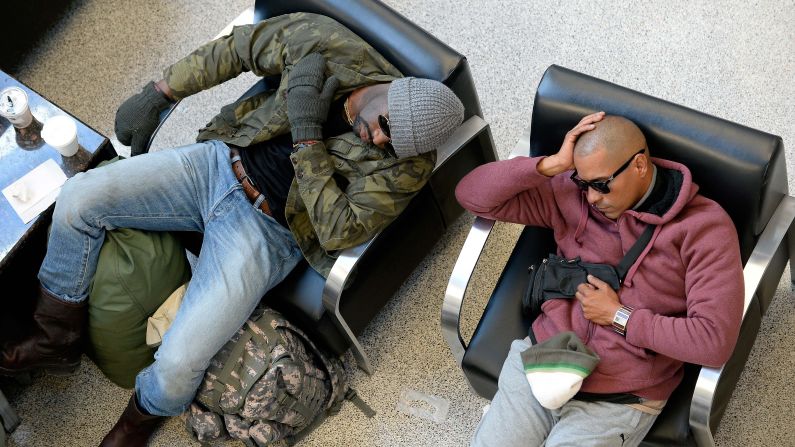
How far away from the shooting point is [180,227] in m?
2.64

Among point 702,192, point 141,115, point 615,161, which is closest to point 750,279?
point 702,192

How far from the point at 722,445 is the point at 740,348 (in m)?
0.46

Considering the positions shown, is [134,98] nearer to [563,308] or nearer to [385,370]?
[385,370]

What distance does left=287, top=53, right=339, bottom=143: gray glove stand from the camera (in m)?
2.36

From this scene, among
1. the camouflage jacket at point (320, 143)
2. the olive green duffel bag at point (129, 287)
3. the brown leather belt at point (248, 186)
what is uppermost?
the camouflage jacket at point (320, 143)

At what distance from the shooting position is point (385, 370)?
278 cm

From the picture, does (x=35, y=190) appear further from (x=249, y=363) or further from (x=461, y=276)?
(x=461, y=276)

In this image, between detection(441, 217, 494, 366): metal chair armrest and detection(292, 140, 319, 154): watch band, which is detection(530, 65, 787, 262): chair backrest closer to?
detection(441, 217, 494, 366): metal chair armrest

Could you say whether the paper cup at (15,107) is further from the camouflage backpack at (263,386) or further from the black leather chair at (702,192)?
the black leather chair at (702,192)

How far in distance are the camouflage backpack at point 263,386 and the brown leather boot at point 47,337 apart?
0.45 metres

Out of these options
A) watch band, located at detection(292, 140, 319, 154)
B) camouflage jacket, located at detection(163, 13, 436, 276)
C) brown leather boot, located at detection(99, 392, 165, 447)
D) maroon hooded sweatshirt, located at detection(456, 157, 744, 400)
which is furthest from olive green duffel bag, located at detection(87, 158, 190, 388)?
maroon hooded sweatshirt, located at detection(456, 157, 744, 400)

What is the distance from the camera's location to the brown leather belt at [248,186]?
100 inches

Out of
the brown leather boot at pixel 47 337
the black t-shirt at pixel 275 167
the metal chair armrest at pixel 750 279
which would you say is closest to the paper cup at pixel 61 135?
the brown leather boot at pixel 47 337

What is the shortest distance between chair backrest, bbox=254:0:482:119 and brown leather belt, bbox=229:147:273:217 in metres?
0.52
